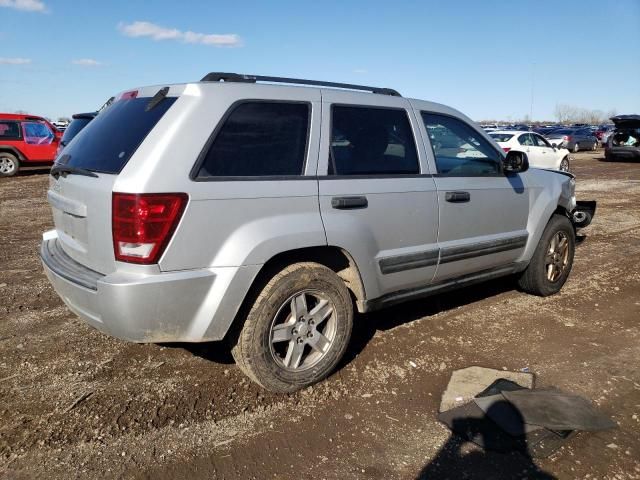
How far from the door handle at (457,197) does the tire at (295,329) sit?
115cm

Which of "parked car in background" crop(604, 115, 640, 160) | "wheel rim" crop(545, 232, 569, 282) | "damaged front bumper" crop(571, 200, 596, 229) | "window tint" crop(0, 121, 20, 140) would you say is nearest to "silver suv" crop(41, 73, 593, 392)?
"wheel rim" crop(545, 232, 569, 282)

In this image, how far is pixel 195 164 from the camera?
280 cm

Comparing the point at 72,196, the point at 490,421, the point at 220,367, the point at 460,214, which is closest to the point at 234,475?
the point at 220,367

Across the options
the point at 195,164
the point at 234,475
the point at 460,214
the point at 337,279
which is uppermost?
the point at 195,164

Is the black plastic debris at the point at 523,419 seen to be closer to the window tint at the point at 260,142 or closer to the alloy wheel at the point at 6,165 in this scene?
the window tint at the point at 260,142

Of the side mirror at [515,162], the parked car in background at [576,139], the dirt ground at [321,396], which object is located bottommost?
the dirt ground at [321,396]

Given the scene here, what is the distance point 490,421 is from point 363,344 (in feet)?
4.11

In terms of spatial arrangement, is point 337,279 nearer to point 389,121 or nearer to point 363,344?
point 363,344

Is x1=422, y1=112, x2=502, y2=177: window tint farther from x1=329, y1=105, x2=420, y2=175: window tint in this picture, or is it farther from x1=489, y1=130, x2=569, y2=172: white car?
x1=489, y1=130, x2=569, y2=172: white car

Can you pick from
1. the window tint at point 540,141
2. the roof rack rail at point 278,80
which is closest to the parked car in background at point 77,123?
the roof rack rail at point 278,80

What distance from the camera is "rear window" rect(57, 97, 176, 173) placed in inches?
114

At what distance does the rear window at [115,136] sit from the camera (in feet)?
9.50

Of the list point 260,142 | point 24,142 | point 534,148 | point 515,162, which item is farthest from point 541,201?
point 24,142

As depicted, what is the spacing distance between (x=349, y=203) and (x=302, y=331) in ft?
2.88
